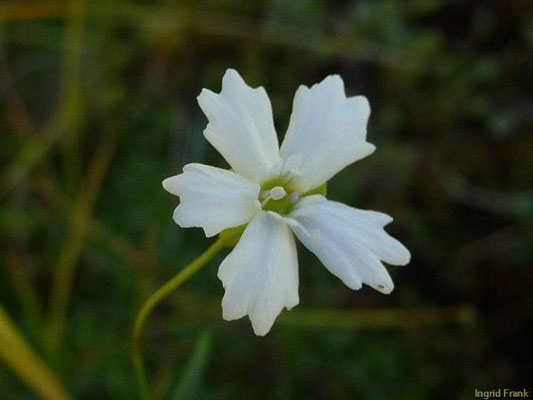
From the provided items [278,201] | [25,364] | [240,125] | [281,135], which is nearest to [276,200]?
[278,201]

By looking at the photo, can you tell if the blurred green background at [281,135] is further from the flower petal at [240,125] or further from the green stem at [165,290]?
the flower petal at [240,125]

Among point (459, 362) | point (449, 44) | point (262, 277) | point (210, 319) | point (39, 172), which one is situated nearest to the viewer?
point (262, 277)

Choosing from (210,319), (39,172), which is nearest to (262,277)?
(210,319)

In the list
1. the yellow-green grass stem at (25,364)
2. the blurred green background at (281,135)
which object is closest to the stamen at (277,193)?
the yellow-green grass stem at (25,364)

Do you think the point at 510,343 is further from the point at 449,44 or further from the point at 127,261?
the point at 127,261

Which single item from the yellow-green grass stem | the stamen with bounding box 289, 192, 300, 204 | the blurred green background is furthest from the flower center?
the blurred green background

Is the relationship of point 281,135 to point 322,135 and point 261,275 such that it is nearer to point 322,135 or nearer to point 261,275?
point 322,135
